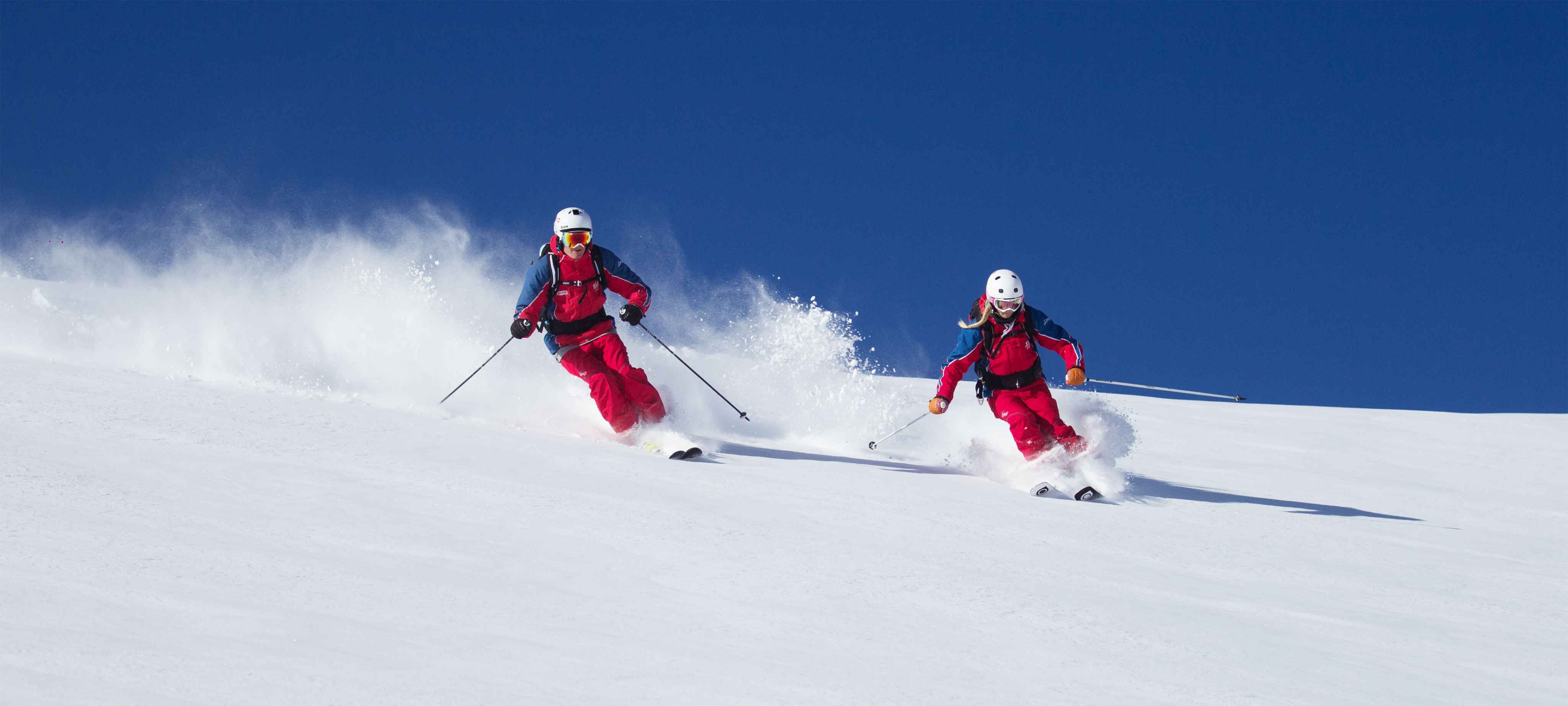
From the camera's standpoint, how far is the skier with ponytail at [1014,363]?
7.90 metres

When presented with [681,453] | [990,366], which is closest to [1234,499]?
[990,366]

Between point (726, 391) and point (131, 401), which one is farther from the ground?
point (726, 391)

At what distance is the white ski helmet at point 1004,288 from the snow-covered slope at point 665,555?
0.89 m

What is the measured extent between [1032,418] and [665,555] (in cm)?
387

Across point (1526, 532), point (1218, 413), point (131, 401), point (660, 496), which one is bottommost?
point (660, 496)

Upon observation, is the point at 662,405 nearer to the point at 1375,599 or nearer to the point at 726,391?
the point at 726,391

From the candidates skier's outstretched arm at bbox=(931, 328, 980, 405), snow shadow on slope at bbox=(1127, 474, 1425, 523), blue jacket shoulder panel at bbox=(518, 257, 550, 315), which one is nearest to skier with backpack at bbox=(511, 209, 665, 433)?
blue jacket shoulder panel at bbox=(518, 257, 550, 315)

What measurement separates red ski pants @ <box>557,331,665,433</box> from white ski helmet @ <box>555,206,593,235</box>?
2.58 feet

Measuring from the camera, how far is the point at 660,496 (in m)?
6.02

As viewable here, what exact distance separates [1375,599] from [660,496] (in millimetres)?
3388

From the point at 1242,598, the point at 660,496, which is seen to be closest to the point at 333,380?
the point at 660,496

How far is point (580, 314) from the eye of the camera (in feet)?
27.7

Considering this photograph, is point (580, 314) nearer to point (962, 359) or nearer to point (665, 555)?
point (962, 359)

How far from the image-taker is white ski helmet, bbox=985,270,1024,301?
26.2 feet
